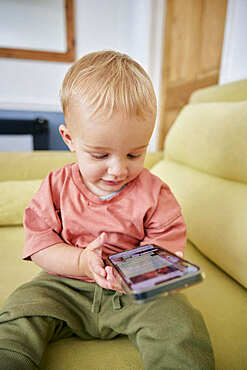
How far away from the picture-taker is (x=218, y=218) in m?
0.75

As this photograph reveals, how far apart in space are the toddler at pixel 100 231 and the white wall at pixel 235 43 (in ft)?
4.82

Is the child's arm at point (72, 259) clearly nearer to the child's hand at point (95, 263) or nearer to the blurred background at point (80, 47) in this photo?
the child's hand at point (95, 263)

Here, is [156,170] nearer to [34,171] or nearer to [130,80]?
[34,171]

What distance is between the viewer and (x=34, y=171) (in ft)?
4.41

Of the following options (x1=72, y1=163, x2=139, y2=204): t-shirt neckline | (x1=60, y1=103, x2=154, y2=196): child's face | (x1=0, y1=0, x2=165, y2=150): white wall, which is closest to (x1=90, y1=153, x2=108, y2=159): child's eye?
(x1=60, y1=103, x2=154, y2=196): child's face

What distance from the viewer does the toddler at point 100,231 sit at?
0.45 meters

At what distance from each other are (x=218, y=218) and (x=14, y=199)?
84 centimetres

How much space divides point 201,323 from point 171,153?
2.89 feet

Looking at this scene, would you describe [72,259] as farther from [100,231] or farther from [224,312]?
[224,312]

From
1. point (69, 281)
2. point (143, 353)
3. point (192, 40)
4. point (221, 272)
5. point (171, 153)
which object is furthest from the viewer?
point (192, 40)

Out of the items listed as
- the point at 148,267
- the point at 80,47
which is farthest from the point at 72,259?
the point at 80,47

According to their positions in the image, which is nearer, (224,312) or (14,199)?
(224,312)

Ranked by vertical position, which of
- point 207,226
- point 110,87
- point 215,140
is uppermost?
point 110,87

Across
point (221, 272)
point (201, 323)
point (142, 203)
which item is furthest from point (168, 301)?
point (221, 272)
